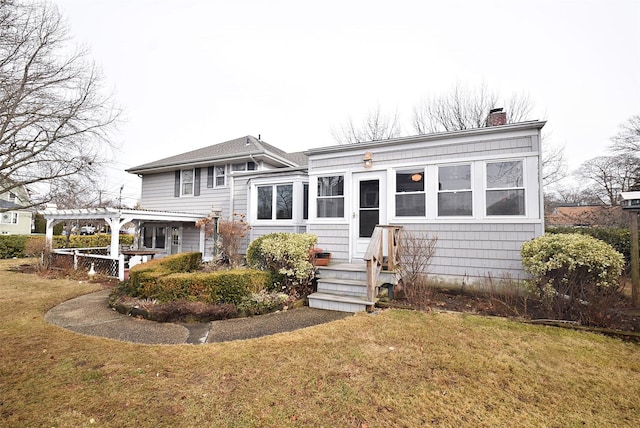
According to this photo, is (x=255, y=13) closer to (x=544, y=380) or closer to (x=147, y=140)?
(x=544, y=380)

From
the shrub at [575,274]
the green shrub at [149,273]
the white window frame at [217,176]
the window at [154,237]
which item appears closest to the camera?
the shrub at [575,274]

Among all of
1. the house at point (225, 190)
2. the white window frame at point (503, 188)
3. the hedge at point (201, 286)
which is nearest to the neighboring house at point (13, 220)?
the house at point (225, 190)

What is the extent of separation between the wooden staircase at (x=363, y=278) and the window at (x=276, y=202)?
12.5 ft

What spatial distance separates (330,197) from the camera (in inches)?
340

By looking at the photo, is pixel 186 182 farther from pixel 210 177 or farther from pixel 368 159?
pixel 368 159

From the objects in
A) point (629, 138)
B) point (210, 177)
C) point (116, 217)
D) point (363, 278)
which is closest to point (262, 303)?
point (363, 278)

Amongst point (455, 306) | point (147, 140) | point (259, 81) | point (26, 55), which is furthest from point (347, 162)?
point (147, 140)

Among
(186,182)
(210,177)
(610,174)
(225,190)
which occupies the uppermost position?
(610,174)

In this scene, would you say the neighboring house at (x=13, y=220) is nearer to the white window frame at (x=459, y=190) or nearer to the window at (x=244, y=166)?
the window at (x=244, y=166)

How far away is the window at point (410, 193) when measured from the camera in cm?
759

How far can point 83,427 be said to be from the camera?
7.88 feet

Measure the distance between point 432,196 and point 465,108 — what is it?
1416cm

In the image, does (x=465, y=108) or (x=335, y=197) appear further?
(x=465, y=108)

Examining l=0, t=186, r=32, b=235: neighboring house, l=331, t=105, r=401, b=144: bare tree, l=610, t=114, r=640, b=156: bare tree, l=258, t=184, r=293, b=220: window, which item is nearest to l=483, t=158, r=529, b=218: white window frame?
l=258, t=184, r=293, b=220: window
